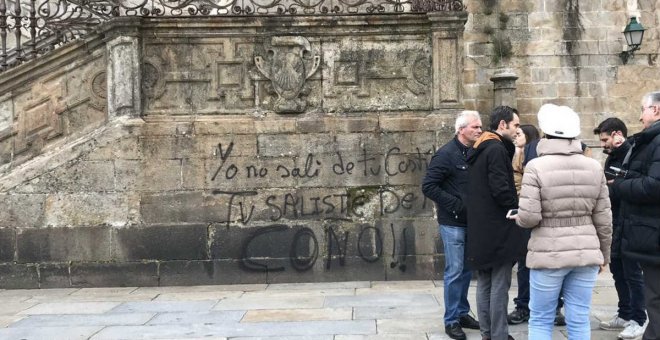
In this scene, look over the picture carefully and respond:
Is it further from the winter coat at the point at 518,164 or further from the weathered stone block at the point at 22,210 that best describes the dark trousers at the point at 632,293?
the weathered stone block at the point at 22,210

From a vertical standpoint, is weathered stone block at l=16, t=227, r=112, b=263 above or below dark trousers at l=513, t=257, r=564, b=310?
above

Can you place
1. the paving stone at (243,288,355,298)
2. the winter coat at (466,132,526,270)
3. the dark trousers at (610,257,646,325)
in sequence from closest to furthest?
1. the winter coat at (466,132,526,270)
2. the dark trousers at (610,257,646,325)
3. the paving stone at (243,288,355,298)

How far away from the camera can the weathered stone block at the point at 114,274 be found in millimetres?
8320

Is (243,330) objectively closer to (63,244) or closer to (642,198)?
(63,244)

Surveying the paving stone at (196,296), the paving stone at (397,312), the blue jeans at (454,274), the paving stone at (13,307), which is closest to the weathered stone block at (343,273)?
the paving stone at (196,296)

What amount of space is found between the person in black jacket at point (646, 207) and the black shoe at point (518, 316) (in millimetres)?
1437

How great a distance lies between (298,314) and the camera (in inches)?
264

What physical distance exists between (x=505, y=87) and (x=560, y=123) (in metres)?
8.61

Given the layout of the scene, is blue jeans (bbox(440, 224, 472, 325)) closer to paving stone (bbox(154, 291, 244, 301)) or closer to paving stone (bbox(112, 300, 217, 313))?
paving stone (bbox(112, 300, 217, 313))

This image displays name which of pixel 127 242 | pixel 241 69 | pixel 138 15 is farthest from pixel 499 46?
pixel 127 242

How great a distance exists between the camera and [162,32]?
A: 856 centimetres

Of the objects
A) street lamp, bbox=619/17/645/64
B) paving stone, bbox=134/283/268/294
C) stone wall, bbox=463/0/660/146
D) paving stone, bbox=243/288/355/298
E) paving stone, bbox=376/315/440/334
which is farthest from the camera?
stone wall, bbox=463/0/660/146

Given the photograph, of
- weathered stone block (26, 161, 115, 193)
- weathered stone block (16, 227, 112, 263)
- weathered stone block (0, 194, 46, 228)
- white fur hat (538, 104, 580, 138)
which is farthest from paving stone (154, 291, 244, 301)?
white fur hat (538, 104, 580, 138)

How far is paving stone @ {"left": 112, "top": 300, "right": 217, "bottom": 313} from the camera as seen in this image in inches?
275
